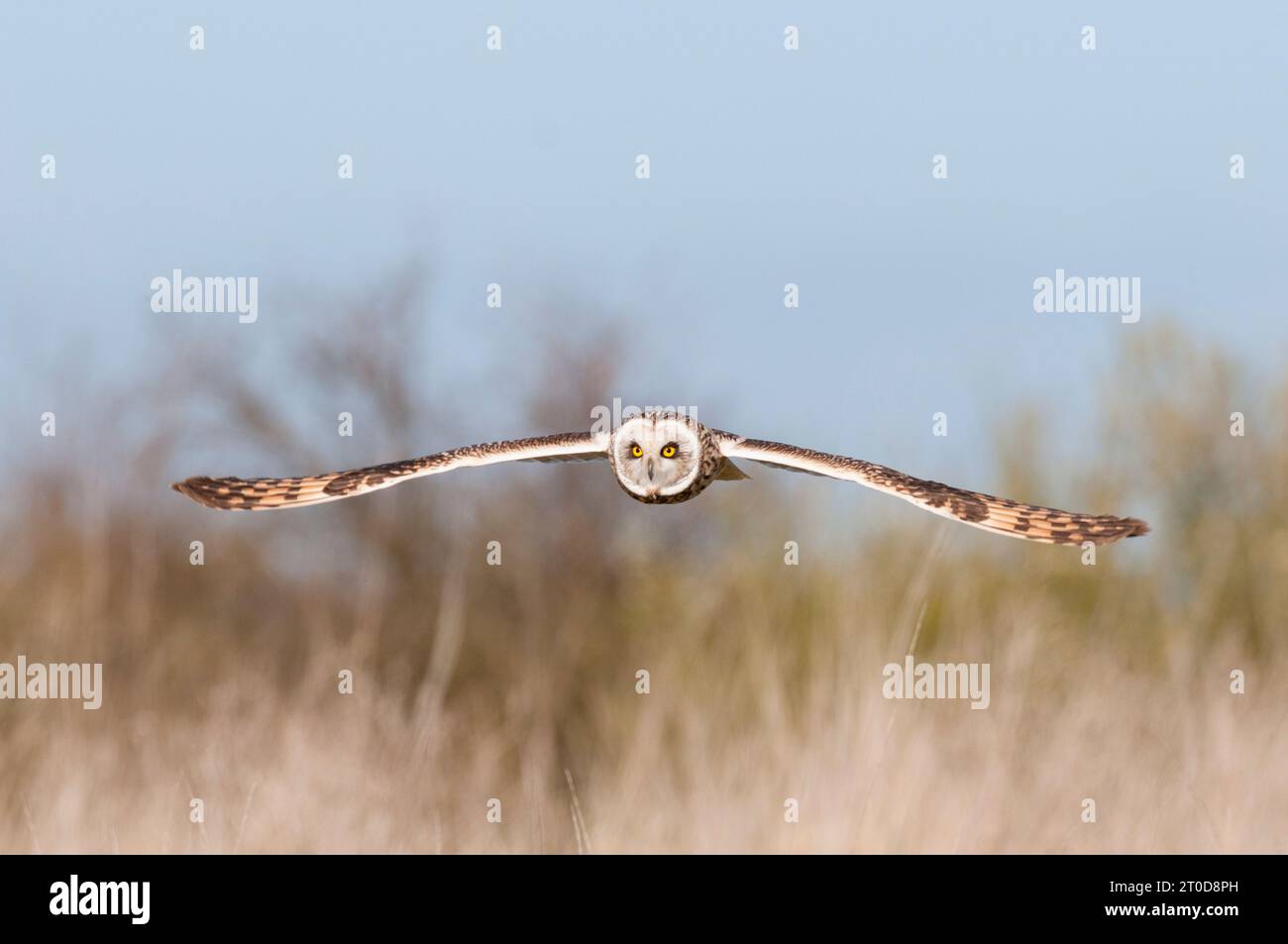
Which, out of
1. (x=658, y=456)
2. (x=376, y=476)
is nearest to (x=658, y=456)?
(x=658, y=456)

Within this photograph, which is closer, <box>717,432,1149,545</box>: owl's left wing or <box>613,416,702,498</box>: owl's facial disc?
<box>717,432,1149,545</box>: owl's left wing

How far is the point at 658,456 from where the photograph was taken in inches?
250

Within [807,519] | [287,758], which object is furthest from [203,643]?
[807,519]

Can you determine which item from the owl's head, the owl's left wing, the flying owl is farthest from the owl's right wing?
the owl's left wing

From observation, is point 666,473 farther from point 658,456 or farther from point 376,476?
point 376,476

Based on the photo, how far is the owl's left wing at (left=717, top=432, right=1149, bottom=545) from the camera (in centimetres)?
570

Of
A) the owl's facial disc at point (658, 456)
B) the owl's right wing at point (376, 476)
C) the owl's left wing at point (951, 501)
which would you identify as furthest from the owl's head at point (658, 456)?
the owl's left wing at point (951, 501)

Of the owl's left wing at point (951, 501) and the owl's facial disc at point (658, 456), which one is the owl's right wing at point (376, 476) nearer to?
the owl's facial disc at point (658, 456)

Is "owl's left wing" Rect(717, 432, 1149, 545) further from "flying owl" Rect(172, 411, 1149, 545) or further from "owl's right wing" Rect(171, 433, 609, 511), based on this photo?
"owl's right wing" Rect(171, 433, 609, 511)

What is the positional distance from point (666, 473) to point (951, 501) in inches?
47.6

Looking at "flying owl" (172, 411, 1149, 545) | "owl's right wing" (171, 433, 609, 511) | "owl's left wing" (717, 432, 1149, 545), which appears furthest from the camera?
"owl's right wing" (171, 433, 609, 511)

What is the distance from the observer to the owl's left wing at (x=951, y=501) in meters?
5.70

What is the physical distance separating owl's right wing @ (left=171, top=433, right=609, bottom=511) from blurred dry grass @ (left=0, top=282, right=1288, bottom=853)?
2907mm

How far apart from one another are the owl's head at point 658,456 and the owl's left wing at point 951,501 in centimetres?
34
